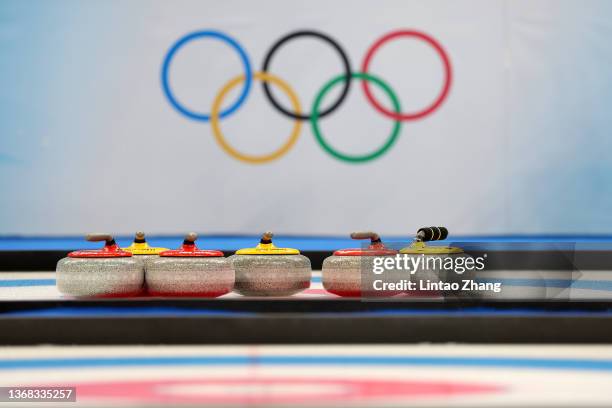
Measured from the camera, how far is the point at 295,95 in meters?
5.61

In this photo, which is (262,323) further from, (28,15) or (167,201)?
(28,15)

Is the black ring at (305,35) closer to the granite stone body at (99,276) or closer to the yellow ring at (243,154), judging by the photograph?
the yellow ring at (243,154)

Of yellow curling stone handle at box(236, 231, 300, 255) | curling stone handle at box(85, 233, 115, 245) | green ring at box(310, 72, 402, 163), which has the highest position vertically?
green ring at box(310, 72, 402, 163)

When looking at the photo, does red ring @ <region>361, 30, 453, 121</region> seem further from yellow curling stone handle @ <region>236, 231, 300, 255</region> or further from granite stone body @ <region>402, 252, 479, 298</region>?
granite stone body @ <region>402, 252, 479, 298</region>

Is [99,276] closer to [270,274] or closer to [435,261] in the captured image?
[270,274]

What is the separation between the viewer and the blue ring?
559 centimetres

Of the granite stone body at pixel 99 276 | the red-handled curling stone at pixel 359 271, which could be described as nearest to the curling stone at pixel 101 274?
the granite stone body at pixel 99 276

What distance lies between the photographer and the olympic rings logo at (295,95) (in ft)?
18.3

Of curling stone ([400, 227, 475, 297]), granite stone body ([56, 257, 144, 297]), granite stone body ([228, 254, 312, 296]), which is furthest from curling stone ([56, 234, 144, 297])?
curling stone ([400, 227, 475, 297])

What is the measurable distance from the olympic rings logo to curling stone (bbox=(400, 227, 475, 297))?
352 cm

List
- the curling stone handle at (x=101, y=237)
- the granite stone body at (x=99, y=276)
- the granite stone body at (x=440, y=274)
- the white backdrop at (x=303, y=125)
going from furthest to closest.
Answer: the white backdrop at (x=303, y=125) < the curling stone handle at (x=101, y=237) < the granite stone body at (x=99, y=276) < the granite stone body at (x=440, y=274)

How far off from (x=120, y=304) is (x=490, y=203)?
392 cm

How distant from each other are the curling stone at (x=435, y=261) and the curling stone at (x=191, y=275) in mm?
430

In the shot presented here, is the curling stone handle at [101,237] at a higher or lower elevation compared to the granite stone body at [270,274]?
higher
